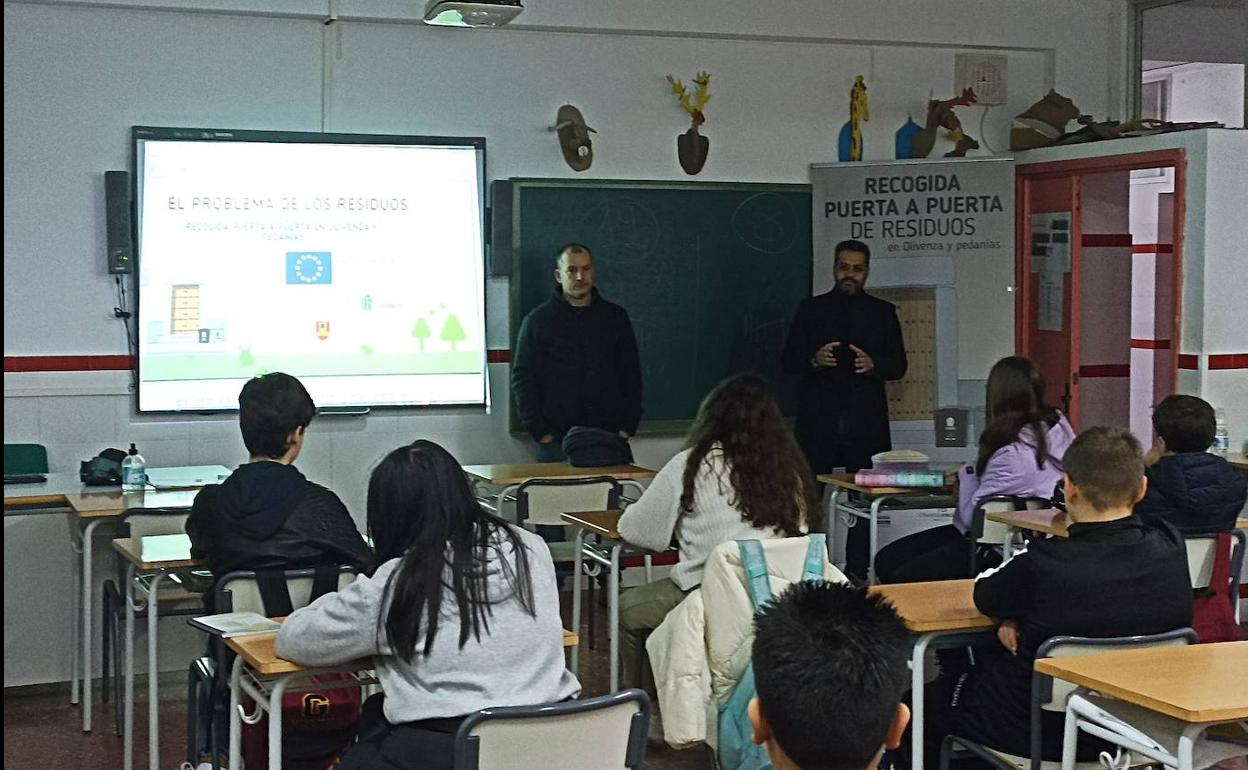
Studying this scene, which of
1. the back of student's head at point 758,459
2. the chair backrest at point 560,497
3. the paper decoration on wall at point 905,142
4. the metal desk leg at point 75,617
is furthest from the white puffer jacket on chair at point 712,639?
the paper decoration on wall at point 905,142

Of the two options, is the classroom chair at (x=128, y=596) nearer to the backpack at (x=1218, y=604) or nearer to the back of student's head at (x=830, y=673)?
the backpack at (x=1218, y=604)

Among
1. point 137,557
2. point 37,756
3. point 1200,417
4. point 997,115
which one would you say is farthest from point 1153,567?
point 997,115

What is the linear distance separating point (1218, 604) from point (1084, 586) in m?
1.16

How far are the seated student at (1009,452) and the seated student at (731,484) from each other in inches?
58.8

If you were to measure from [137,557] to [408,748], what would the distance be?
1.71 m

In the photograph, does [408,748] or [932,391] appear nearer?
[408,748]

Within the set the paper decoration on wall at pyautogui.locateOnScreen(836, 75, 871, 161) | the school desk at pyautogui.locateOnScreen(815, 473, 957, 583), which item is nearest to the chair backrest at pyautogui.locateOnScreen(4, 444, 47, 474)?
the school desk at pyautogui.locateOnScreen(815, 473, 957, 583)

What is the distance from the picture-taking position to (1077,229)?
25.3ft

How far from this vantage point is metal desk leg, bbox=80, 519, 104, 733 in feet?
16.9

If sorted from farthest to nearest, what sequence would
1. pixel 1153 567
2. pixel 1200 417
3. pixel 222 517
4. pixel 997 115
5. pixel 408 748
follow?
1. pixel 997 115
2. pixel 1200 417
3. pixel 222 517
4. pixel 1153 567
5. pixel 408 748

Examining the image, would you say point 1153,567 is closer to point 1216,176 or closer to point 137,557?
point 137,557

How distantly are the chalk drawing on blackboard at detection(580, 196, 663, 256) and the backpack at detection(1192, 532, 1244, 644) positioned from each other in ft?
12.3

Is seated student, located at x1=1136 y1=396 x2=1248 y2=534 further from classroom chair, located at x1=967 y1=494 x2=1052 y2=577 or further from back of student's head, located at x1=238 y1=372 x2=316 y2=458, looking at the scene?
back of student's head, located at x1=238 y1=372 x2=316 y2=458

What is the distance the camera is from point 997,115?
8102mm
